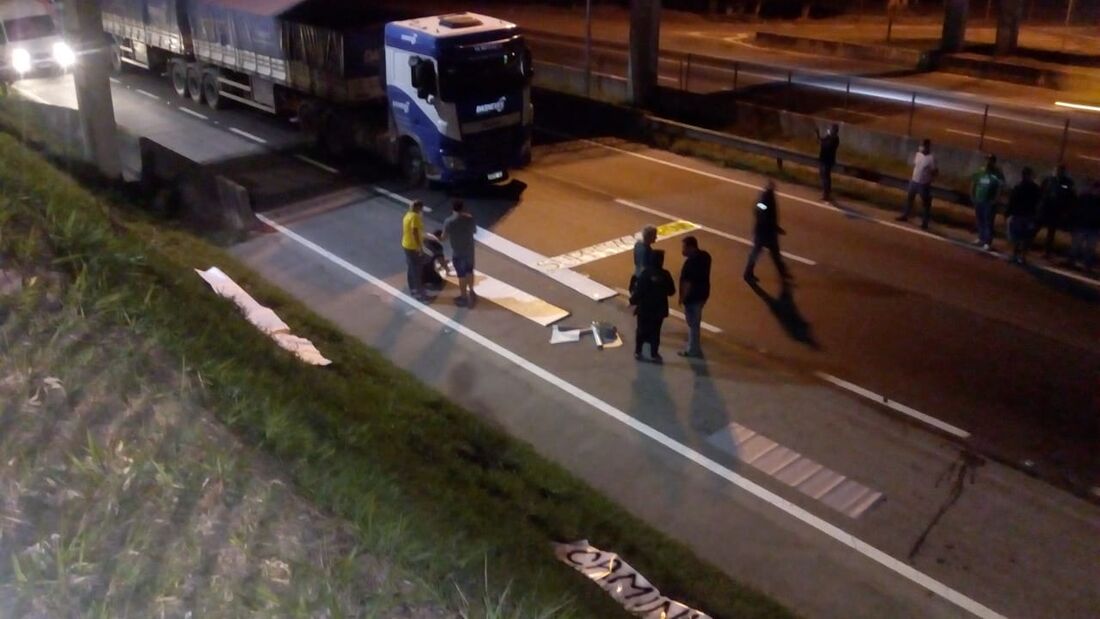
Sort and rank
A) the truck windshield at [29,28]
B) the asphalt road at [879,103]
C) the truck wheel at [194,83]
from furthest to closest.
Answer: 1. the truck windshield at [29,28]
2. the truck wheel at [194,83]
3. the asphalt road at [879,103]

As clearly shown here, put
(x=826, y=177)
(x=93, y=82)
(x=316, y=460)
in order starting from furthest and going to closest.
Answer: (x=826, y=177)
(x=93, y=82)
(x=316, y=460)

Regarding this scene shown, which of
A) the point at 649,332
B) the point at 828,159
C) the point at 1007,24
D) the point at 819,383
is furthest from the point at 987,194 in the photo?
the point at 1007,24

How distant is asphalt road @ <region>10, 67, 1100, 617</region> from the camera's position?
8.59 meters

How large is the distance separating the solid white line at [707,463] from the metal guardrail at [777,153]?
895 cm

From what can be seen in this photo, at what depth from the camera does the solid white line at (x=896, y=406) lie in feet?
34.7

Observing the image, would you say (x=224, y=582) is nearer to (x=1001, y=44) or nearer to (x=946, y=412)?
(x=946, y=412)

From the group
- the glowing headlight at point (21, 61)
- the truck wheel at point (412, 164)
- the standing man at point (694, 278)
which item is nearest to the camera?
the standing man at point (694, 278)

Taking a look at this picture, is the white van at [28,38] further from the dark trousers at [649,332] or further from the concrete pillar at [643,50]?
the dark trousers at [649,332]

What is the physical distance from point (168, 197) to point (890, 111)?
1790cm

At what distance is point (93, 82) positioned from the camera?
17250mm

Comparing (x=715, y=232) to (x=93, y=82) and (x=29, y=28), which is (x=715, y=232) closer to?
(x=93, y=82)

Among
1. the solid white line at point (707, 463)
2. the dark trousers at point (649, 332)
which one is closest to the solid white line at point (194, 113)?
the solid white line at point (707, 463)

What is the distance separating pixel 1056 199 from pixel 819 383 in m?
5.97

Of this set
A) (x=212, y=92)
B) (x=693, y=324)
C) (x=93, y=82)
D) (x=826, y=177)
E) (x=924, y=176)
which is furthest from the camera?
(x=212, y=92)
